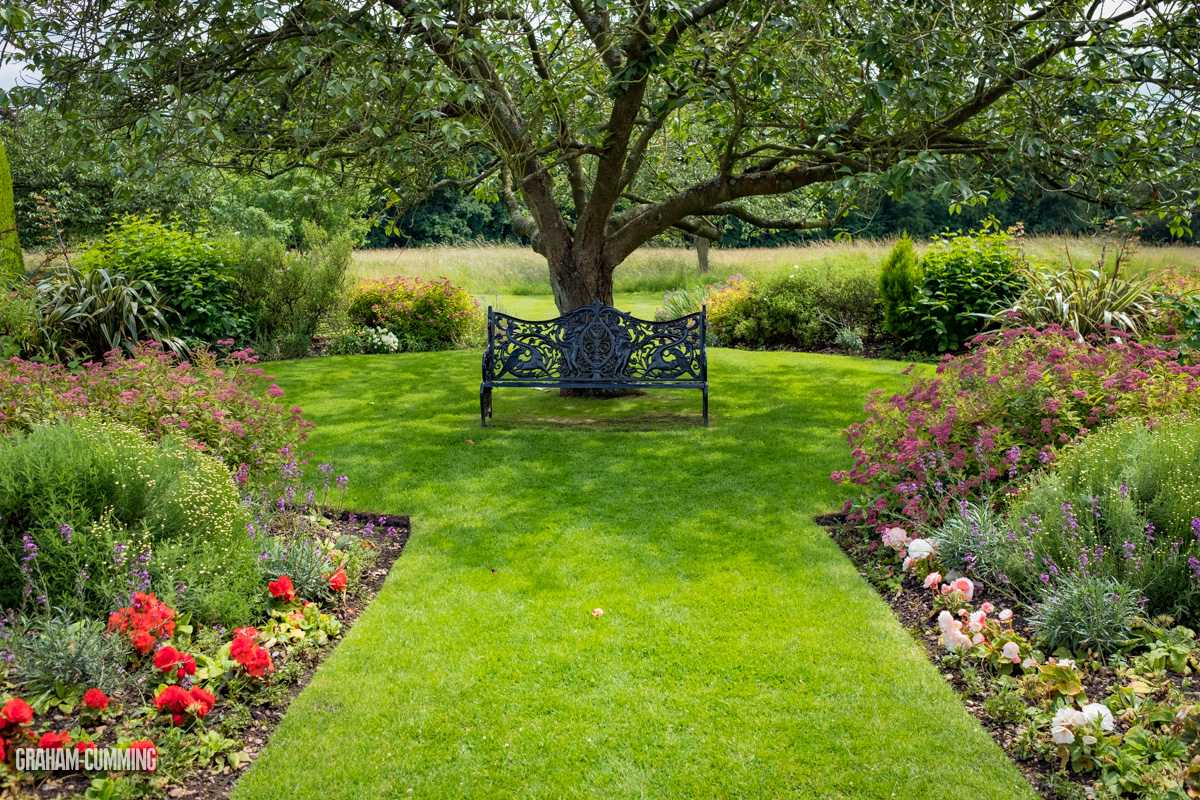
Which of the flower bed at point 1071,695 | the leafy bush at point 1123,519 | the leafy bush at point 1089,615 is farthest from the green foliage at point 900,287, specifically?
the leafy bush at point 1089,615

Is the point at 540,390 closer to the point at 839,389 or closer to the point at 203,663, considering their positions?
the point at 839,389

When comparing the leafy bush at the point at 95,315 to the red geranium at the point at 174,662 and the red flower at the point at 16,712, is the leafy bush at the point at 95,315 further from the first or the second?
the red flower at the point at 16,712

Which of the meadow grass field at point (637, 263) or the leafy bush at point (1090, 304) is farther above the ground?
the meadow grass field at point (637, 263)

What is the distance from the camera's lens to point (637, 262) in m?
20.6

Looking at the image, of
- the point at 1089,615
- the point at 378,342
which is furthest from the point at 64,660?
the point at 378,342

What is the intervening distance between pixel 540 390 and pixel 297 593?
5.53 meters

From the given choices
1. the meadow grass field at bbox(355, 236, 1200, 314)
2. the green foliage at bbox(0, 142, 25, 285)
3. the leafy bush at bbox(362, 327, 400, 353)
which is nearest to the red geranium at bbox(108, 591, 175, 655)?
the green foliage at bbox(0, 142, 25, 285)

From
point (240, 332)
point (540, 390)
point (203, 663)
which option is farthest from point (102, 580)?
Result: point (240, 332)

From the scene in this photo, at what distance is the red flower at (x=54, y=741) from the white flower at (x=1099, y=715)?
3.00 metres

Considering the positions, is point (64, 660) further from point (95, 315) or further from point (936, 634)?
point (95, 315)

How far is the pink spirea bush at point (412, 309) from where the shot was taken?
1186 centimetres

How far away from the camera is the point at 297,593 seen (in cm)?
355

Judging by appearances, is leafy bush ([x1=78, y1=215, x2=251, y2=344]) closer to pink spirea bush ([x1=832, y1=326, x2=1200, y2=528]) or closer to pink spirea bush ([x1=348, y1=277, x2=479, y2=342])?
pink spirea bush ([x1=348, y1=277, x2=479, y2=342])

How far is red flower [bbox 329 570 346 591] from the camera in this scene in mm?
3586
